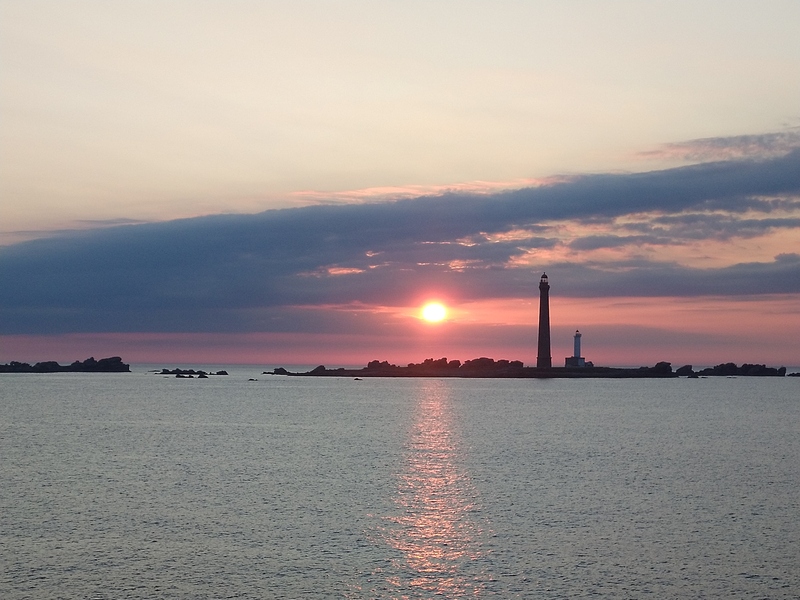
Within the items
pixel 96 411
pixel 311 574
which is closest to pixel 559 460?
pixel 311 574

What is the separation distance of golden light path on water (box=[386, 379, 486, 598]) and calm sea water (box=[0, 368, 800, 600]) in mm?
157

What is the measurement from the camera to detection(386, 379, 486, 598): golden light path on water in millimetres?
31375

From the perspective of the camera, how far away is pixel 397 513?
4372cm

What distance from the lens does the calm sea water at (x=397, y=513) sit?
31.2m

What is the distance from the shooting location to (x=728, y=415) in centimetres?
12112

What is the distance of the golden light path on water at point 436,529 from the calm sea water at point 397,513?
0.51 feet

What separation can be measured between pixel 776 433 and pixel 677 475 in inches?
1642

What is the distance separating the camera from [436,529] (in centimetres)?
4009

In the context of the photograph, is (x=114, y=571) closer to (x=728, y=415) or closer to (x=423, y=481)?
(x=423, y=481)

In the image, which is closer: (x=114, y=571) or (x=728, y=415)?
(x=114, y=571)

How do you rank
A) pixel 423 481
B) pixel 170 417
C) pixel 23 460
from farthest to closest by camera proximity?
Answer: 1. pixel 170 417
2. pixel 23 460
3. pixel 423 481

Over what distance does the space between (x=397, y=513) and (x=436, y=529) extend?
4064mm

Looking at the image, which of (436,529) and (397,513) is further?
(397,513)

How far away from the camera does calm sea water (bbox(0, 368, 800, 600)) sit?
3123 cm
